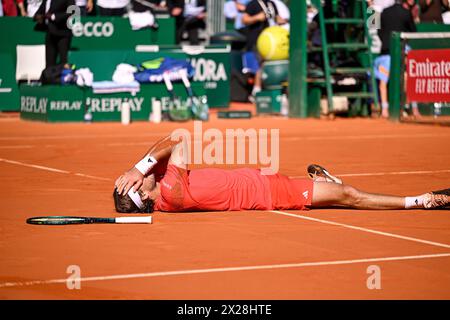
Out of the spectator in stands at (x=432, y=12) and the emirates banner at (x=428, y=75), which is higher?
the spectator in stands at (x=432, y=12)

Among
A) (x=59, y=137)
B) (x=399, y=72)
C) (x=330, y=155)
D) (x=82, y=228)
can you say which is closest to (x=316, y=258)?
(x=82, y=228)

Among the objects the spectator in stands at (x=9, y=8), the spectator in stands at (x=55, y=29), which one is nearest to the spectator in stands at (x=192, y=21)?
the spectator in stands at (x=9, y=8)

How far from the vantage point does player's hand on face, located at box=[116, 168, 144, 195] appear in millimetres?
8922

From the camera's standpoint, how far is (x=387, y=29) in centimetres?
2295

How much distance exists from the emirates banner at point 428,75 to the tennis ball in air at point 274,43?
4179 mm

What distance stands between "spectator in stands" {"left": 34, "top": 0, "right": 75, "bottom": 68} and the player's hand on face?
13655 millimetres

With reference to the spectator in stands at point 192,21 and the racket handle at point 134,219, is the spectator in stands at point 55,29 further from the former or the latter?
the racket handle at point 134,219

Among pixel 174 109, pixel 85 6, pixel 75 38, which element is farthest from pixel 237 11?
pixel 174 109

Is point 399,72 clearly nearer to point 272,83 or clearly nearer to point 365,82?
point 365,82

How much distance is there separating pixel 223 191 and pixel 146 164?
0.76m

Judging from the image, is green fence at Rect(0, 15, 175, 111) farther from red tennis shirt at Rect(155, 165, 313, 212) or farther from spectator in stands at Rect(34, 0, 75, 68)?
red tennis shirt at Rect(155, 165, 313, 212)

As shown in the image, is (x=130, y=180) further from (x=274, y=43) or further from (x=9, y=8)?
(x=9, y=8)

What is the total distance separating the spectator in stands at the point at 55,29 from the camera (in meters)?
22.2

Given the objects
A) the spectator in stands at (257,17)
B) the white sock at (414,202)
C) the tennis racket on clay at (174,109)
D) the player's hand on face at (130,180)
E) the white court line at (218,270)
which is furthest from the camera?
the spectator in stands at (257,17)
